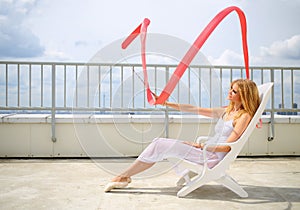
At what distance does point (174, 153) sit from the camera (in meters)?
3.10

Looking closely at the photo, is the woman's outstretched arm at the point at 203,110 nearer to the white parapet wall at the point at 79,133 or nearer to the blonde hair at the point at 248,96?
the blonde hair at the point at 248,96

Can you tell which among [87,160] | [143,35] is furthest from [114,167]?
[143,35]

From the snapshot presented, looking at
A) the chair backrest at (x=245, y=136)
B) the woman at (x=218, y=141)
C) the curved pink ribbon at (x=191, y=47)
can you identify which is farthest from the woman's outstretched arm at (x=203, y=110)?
Result: the chair backrest at (x=245, y=136)

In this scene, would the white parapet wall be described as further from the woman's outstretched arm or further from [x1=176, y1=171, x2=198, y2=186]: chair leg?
[x1=176, y1=171, x2=198, y2=186]: chair leg

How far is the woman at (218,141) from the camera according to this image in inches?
122

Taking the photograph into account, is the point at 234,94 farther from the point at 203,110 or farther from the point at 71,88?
the point at 71,88

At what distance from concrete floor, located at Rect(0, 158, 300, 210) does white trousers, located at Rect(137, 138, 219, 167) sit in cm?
34

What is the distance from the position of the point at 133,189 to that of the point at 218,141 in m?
0.96

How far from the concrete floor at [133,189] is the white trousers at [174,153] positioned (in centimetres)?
34

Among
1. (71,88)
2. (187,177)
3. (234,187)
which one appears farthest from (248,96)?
(71,88)

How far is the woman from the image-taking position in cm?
310

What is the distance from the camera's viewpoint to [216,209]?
274cm

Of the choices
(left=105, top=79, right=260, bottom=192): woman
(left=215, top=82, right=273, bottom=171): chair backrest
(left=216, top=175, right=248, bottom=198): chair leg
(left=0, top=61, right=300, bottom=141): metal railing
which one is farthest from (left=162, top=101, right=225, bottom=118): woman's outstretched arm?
(left=0, top=61, right=300, bottom=141): metal railing

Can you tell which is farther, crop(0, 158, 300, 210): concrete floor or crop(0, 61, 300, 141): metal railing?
crop(0, 61, 300, 141): metal railing
